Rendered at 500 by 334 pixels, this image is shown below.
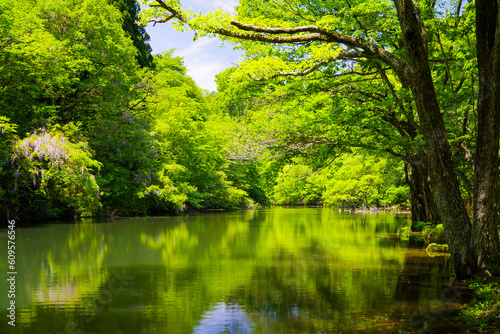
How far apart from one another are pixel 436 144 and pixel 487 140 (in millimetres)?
721

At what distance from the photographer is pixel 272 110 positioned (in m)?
15.5

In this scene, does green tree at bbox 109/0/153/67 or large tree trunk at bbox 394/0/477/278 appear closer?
large tree trunk at bbox 394/0/477/278

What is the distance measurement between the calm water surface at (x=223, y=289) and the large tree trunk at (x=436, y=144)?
76cm

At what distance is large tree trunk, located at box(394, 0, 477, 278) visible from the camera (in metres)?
6.79

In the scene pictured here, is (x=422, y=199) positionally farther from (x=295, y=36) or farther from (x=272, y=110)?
(x=295, y=36)

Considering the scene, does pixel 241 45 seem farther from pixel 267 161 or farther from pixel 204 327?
pixel 204 327

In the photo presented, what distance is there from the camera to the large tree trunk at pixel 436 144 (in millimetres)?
6785

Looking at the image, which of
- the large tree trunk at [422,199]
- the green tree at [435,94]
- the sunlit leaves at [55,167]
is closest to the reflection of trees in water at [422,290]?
the green tree at [435,94]

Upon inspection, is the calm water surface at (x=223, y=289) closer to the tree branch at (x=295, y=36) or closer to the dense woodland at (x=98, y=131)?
the tree branch at (x=295, y=36)

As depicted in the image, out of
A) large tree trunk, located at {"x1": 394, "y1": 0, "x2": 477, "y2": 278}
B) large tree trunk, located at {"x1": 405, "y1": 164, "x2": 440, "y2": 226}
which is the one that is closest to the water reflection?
large tree trunk, located at {"x1": 394, "y1": 0, "x2": 477, "y2": 278}

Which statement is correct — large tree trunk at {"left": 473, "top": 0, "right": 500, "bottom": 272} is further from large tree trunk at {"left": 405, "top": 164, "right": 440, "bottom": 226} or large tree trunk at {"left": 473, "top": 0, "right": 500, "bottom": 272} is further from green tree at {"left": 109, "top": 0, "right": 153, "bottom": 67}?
green tree at {"left": 109, "top": 0, "right": 153, "bottom": 67}

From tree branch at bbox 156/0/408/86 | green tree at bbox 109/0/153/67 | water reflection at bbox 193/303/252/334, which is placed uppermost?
green tree at bbox 109/0/153/67

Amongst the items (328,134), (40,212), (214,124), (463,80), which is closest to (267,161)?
(328,134)

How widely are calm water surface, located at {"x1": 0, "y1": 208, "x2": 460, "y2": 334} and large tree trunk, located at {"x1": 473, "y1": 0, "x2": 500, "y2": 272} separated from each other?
3.35 feet
